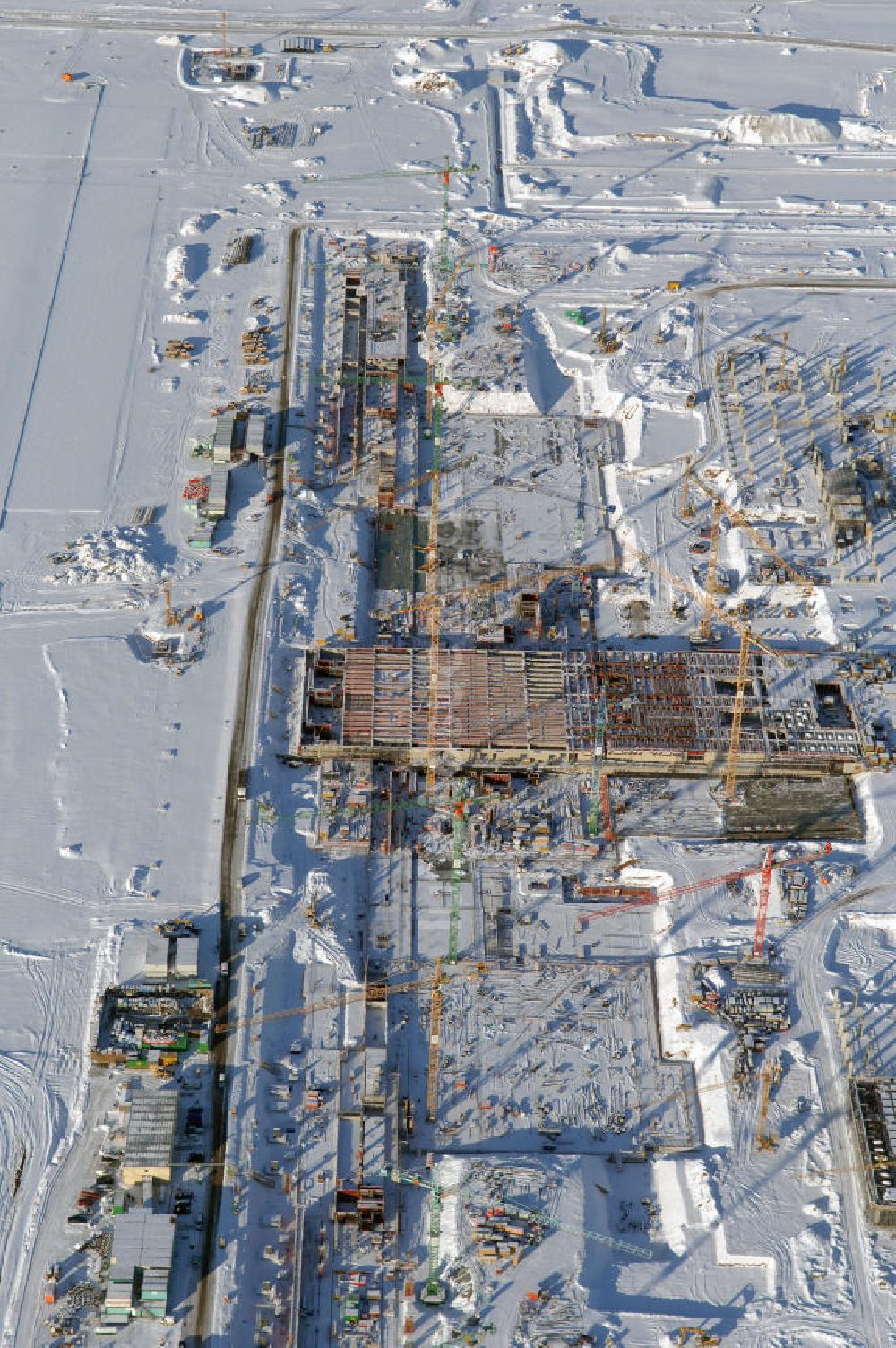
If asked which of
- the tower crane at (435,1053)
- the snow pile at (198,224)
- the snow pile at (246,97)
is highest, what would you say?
the snow pile at (246,97)

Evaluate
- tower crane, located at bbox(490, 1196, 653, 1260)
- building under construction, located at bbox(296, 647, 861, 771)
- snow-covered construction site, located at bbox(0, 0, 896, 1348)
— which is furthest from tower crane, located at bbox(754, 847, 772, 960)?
tower crane, located at bbox(490, 1196, 653, 1260)

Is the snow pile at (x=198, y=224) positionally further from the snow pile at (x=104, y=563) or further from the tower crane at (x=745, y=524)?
the tower crane at (x=745, y=524)

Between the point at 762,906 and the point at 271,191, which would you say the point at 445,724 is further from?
the point at 271,191

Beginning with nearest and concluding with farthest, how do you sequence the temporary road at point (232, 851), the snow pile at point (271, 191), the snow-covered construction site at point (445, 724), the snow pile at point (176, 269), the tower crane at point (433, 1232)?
the tower crane at point (433, 1232) → the temporary road at point (232, 851) → the snow-covered construction site at point (445, 724) → the snow pile at point (176, 269) → the snow pile at point (271, 191)

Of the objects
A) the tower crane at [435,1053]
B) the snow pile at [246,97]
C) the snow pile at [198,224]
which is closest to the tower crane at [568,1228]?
the tower crane at [435,1053]

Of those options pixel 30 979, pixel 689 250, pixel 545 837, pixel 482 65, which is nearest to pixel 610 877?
pixel 545 837
